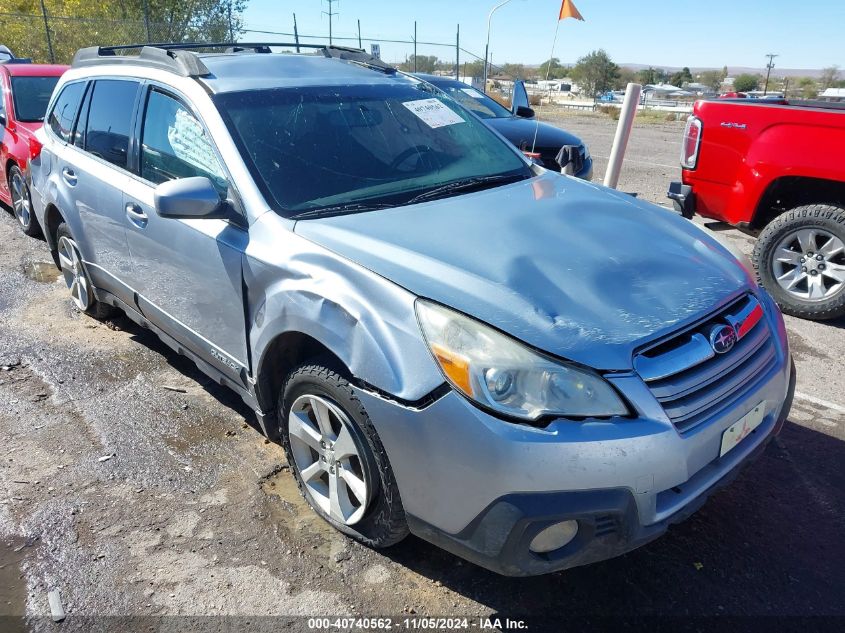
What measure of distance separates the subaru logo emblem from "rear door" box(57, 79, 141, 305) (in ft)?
10.00

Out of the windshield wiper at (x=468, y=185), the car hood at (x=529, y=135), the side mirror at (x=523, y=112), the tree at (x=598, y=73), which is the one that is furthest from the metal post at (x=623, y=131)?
the tree at (x=598, y=73)

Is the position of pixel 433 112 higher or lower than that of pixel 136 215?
higher

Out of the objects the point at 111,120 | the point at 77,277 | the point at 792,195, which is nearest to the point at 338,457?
the point at 111,120

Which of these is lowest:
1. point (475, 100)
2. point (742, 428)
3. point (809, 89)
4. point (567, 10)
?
point (742, 428)

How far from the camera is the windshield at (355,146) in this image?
290 centimetres

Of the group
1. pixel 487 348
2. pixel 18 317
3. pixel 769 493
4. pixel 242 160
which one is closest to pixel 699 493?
pixel 487 348

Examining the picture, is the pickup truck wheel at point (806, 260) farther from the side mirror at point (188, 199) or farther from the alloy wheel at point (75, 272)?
the alloy wheel at point (75, 272)

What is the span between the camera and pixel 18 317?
16.7 feet

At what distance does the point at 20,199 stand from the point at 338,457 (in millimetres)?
6437

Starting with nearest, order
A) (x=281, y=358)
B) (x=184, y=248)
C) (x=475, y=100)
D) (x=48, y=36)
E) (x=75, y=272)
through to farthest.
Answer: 1. (x=281, y=358)
2. (x=184, y=248)
3. (x=75, y=272)
4. (x=475, y=100)
5. (x=48, y=36)

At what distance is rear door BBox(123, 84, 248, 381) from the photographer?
292cm

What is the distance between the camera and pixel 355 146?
3.18m

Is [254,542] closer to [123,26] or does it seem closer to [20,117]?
[20,117]

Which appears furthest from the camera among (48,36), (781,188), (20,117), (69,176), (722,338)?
(48,36)
